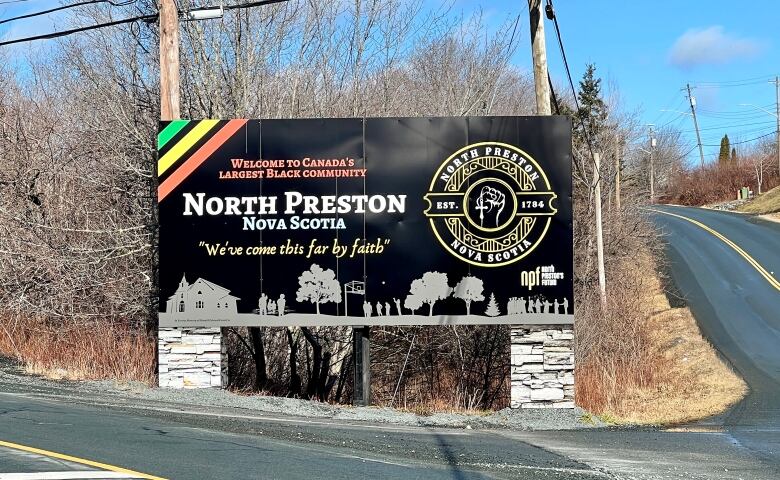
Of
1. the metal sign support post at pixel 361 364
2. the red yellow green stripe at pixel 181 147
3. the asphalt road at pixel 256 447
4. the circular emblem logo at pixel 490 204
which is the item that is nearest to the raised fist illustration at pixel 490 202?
the circular emblem logo at pixel 490 204

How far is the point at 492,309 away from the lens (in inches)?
490

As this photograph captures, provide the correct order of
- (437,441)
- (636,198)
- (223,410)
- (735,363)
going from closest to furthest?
(437,441) < (223,410) < (735,363) < (636,198)

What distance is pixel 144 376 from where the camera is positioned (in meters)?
14.3

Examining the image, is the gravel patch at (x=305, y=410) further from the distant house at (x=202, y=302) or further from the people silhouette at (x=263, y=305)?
the people silhouette at (x=263, y=305)

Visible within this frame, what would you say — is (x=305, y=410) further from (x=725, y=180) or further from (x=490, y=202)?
(x=725, y=180)

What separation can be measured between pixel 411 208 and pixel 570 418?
3.87 metres

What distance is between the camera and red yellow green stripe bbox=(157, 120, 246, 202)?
1261 cm

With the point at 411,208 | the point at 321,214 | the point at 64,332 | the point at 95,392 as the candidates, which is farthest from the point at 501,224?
the point at 64,332

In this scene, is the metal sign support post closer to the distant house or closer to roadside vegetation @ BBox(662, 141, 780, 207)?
the distant house

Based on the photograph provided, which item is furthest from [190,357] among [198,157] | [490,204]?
[490,204]

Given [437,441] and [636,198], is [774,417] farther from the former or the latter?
[636,198]

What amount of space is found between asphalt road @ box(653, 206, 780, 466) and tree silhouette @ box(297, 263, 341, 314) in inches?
236

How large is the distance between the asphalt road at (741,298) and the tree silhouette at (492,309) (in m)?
3.70

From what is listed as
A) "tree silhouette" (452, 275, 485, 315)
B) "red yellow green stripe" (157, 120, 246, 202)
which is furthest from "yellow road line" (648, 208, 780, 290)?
"red yellow green stripe" (157, 120, 246, 202)
